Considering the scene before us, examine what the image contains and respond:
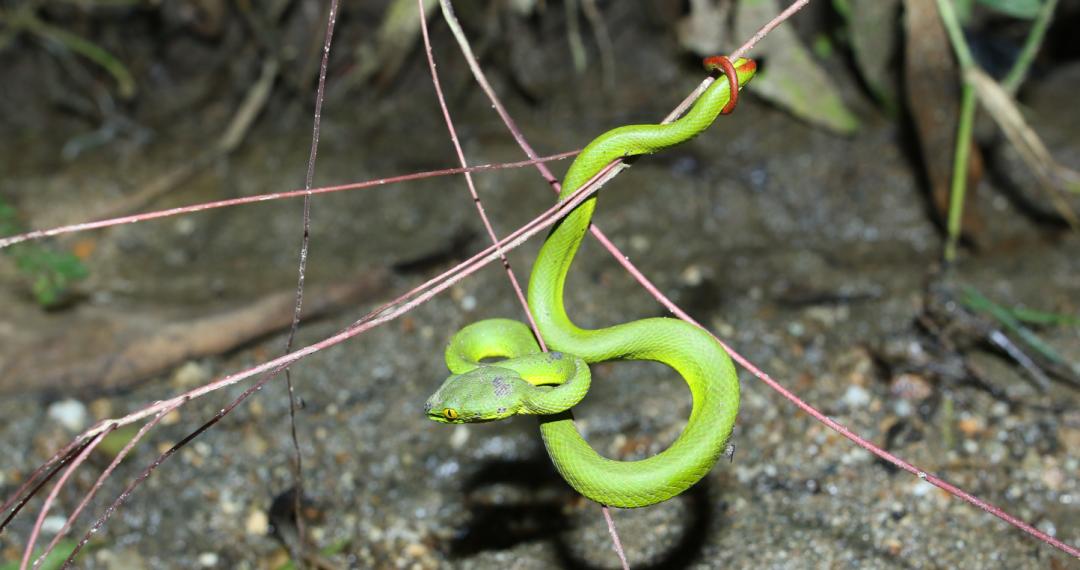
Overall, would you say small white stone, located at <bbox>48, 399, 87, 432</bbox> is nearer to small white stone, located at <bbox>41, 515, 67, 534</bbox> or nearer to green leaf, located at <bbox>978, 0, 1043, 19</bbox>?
small white stone, located at <bbox>41, 515, 67, 534</bbox>

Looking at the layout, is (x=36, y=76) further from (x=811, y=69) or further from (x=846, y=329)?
(x=846, y=329)

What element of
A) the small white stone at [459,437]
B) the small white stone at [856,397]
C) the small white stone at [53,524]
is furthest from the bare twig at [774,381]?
the small white stone at [53,524]

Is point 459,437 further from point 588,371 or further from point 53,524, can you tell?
point 588,371

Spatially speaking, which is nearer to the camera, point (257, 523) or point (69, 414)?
point (257, 523)

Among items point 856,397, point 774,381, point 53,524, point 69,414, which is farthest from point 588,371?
point 69,414

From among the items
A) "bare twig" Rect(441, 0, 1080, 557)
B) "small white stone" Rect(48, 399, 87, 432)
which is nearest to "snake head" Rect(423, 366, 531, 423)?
"bare twig" Rect(441, 0, 1080, 557)

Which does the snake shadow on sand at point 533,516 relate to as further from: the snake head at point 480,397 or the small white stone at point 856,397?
the snake head at point 480,397
